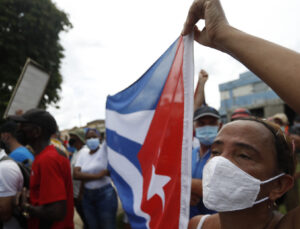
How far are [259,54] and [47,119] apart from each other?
7.27 feet

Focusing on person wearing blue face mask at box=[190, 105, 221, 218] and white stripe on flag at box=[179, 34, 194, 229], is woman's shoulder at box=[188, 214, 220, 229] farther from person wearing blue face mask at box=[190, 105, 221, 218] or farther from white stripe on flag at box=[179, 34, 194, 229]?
person wearing blue face mask at box=[190, 105, 221, 218]

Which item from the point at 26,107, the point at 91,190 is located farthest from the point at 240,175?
the point at 26,107

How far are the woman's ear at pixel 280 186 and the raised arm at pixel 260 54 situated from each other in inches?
19.3

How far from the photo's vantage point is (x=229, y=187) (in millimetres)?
1126

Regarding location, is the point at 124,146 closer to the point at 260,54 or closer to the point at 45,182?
the point at 45,182

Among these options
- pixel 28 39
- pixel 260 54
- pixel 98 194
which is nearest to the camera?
pixel 260 54

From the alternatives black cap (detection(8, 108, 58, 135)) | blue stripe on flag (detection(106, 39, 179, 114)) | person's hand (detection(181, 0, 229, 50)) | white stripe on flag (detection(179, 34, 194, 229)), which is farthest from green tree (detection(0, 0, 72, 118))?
person's hand (detection(181, 0, 229, 50))

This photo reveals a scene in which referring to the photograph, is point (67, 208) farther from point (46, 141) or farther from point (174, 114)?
point (174, 114)

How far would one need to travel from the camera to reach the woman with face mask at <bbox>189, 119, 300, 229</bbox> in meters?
1.08

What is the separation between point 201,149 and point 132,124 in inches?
32.2

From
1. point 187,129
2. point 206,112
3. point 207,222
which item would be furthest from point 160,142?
point 206,112

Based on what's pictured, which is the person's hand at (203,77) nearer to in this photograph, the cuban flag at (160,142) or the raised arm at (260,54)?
the cuban flag at (160,142)

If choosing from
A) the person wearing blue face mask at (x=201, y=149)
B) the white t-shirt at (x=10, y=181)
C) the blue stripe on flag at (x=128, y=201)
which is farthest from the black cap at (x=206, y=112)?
the white t-shirt at (x=10, y=181)

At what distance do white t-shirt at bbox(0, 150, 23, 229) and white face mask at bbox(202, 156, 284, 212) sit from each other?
73.5 inches
